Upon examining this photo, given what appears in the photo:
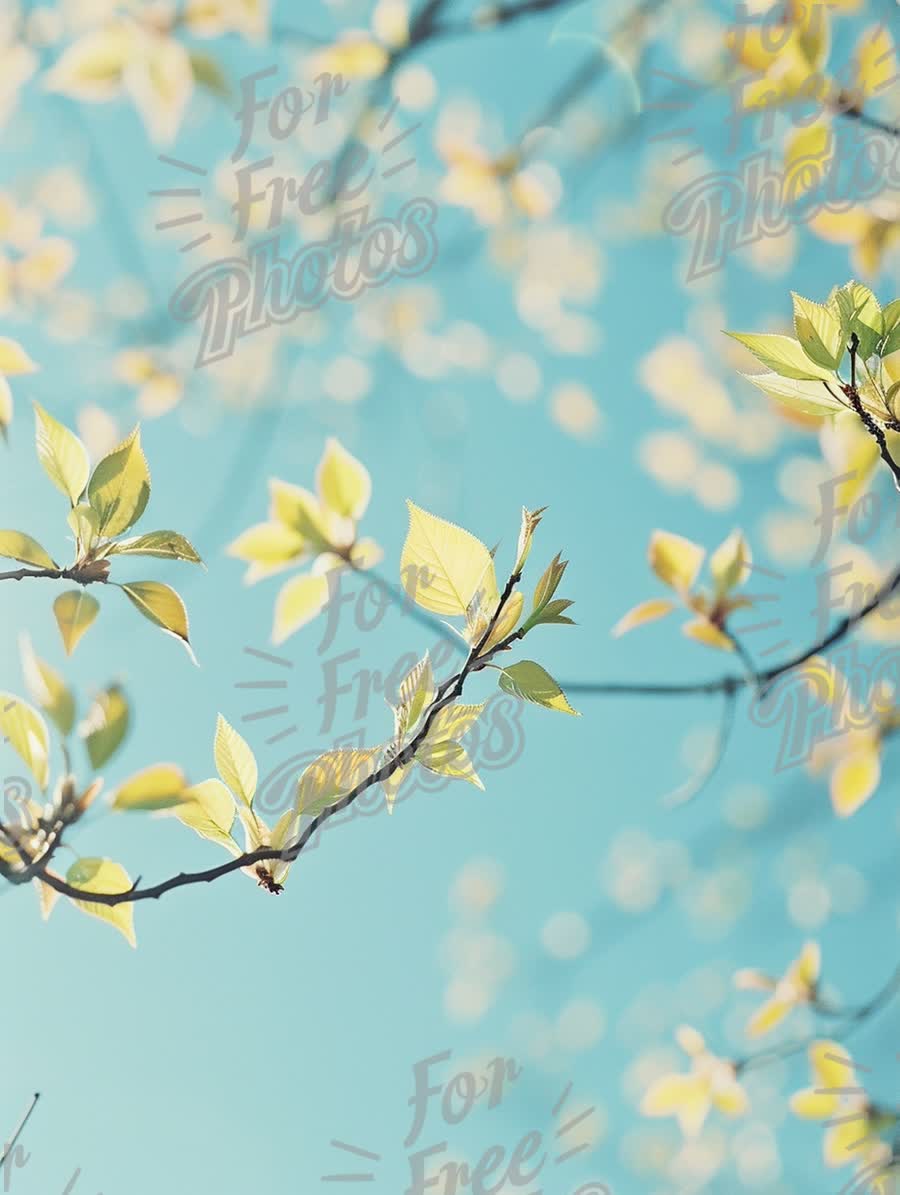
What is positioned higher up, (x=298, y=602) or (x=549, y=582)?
(x=298, y=602)

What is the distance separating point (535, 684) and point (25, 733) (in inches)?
7.5

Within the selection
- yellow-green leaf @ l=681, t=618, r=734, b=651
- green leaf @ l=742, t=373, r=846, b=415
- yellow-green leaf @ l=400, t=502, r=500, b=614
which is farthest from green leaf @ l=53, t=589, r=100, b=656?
yellow-green leaf @ l=681, t=618, r=734, b=651

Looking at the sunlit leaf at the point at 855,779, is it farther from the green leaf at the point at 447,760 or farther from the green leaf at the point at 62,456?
the green leaf at the point at 62,456

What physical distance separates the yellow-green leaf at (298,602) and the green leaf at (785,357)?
278 mm

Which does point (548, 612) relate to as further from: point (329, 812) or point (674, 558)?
point (674, 558)

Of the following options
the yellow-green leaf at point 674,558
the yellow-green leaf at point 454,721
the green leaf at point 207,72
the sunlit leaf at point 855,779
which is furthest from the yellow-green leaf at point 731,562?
the green leaf at point 207,72

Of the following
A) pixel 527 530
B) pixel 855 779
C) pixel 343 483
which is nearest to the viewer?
pixel 527 530

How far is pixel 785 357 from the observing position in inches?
10.8

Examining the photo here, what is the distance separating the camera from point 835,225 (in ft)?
1.75

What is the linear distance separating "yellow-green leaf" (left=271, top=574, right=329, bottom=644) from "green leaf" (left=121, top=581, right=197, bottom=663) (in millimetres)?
186

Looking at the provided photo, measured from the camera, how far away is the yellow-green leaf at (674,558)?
0.55 meters

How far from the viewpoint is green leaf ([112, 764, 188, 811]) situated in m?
0.29

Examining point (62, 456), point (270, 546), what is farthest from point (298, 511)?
point (62, 456)

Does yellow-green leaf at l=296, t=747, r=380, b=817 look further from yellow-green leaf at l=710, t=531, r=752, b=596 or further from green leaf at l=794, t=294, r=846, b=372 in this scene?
→ yellow-green leaf at l=710, t=531, r=752, b=596
